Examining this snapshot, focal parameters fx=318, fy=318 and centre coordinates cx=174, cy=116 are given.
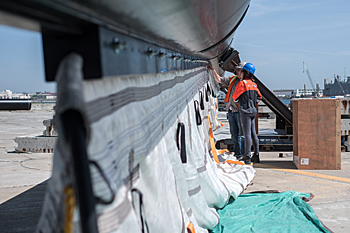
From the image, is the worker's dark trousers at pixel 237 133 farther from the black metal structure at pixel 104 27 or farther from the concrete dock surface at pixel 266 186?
the black metal structure at pixel 104 27

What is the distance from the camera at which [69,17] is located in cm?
64

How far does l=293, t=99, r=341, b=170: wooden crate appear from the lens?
4664 mm

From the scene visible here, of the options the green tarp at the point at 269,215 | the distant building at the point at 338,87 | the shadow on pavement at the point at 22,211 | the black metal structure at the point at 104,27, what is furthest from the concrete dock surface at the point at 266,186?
the distant building at the point at 338,87

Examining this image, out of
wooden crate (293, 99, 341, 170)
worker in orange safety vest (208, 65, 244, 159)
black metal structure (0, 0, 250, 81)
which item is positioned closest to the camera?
black metal structure (0, 0, 250, 81)

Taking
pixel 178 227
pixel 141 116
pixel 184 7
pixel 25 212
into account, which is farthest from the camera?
pixel 25 212

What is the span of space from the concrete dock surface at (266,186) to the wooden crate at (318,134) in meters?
0.16

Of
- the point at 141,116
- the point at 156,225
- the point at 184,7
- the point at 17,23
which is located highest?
the point at 184,7

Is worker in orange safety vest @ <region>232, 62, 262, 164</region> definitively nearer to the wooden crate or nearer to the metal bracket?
the wooden crate

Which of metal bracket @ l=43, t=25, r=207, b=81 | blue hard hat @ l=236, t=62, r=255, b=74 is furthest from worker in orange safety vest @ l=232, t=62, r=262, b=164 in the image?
metal bracket @ l=43, t=25, r=207, b=81

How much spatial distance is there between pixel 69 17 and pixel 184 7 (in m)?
0.50

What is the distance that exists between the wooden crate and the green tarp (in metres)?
1.41

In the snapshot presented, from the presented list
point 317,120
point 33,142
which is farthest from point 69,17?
point 33,142

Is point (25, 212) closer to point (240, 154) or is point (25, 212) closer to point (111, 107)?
point (111, 107)

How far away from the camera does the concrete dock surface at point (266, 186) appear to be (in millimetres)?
2977
